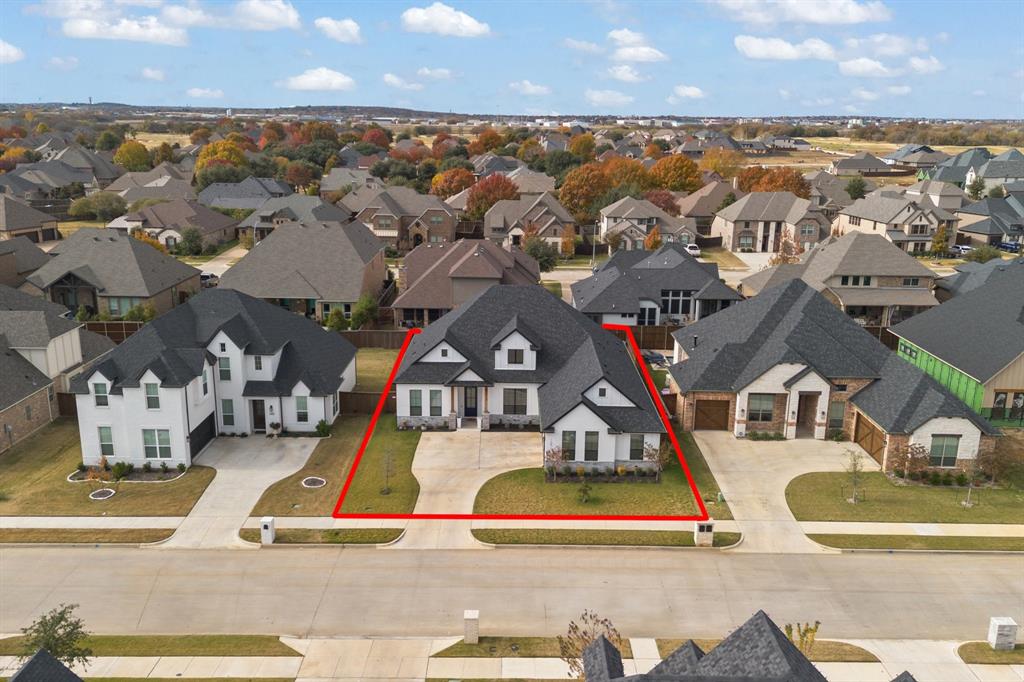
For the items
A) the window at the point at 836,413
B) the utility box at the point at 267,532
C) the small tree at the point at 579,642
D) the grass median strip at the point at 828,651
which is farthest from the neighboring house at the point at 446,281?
the grass median strip at the point at 828,651

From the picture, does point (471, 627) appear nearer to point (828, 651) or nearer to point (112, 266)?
point (828, 651)

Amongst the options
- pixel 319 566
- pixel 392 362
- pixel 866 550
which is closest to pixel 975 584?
pixel 866 550

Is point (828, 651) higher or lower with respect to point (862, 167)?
lower

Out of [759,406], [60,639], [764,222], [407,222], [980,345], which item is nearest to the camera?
[60,639]

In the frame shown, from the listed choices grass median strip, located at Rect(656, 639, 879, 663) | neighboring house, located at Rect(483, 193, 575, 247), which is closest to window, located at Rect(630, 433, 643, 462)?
grass median strip, located at Rect(656, 639, 879, 663)

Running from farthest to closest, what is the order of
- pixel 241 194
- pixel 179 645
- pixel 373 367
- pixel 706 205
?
pixel 241 194 → pixel 706 205 → pixel 373 367 → pixel 179 645

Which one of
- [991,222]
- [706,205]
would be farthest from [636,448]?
[991,222]

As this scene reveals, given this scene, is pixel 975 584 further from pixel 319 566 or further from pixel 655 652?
pixel 319 566
